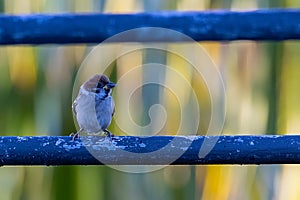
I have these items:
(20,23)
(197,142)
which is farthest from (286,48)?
(197,142)

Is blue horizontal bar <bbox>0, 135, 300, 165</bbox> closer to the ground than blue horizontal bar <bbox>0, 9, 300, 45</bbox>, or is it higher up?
closer to the ground

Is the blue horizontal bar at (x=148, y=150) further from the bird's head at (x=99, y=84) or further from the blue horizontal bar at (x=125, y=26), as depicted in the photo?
the bird's head at (x=99, y=84)

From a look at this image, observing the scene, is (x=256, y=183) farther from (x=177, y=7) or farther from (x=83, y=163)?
(x=83, y=163)

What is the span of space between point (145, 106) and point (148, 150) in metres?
0.85

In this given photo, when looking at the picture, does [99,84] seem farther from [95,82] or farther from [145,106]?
[145,106]

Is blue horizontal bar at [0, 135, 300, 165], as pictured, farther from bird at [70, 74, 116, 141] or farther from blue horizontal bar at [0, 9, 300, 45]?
bird at [70, 74, 116, 141]

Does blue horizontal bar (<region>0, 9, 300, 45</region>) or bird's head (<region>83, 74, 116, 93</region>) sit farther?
bird's head (<region>83, 74, 116, 93</region>)

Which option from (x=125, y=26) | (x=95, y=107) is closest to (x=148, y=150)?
(x=125, y=26)

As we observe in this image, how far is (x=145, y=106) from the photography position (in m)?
1.68

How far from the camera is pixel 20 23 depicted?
1.18m

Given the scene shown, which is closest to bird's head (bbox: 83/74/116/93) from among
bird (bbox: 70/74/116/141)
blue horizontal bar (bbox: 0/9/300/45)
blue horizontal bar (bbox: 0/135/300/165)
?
bird (bbox: 70/74/116/141)

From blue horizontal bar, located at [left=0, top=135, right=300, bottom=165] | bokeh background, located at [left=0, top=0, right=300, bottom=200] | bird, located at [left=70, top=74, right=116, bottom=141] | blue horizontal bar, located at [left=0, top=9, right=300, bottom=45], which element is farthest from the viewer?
bokeh background, located at [left=0, top=0, right=300, bottom=200]

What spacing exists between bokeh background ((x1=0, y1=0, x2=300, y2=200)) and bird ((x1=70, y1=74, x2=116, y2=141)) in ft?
0.76

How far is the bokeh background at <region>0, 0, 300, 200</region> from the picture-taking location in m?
1.67
